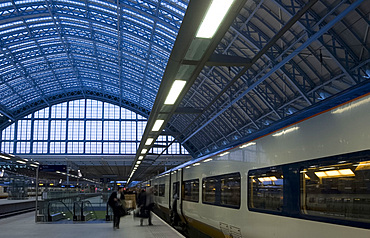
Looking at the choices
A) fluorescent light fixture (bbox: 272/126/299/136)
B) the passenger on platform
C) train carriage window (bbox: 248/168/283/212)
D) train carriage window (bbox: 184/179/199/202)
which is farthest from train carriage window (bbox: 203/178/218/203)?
fluorescent light fixture (bbox: 272/126/299/136)

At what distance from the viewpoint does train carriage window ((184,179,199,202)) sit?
15441 millimetres

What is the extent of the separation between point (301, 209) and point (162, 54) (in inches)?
1449

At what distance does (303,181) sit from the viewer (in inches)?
271

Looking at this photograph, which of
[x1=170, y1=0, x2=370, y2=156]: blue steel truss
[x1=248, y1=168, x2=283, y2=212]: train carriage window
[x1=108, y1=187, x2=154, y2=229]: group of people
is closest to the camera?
[x1=248, y1=168, x2=283, y2=212]: train carriage window

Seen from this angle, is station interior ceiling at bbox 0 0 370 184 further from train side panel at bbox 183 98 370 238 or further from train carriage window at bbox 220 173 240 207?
train carriage window at bbox 220 173 240 207

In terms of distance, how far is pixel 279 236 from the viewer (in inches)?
295

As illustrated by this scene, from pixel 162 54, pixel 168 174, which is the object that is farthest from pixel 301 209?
pixel 162 54

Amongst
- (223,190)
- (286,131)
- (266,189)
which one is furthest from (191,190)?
(286,131)

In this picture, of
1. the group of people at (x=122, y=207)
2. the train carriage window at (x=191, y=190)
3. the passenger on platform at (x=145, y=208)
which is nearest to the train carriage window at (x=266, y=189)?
the train carriage window at (x=191, y=190)

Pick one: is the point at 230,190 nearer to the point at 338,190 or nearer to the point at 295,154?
the point at 295,154

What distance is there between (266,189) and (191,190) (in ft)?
28.1

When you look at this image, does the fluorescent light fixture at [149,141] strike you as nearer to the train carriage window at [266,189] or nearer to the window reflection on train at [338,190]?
the train carriage window at [266,189]

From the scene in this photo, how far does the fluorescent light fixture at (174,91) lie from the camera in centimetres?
975

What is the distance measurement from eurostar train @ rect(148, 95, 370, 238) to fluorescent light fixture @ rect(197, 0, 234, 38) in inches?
90.7
